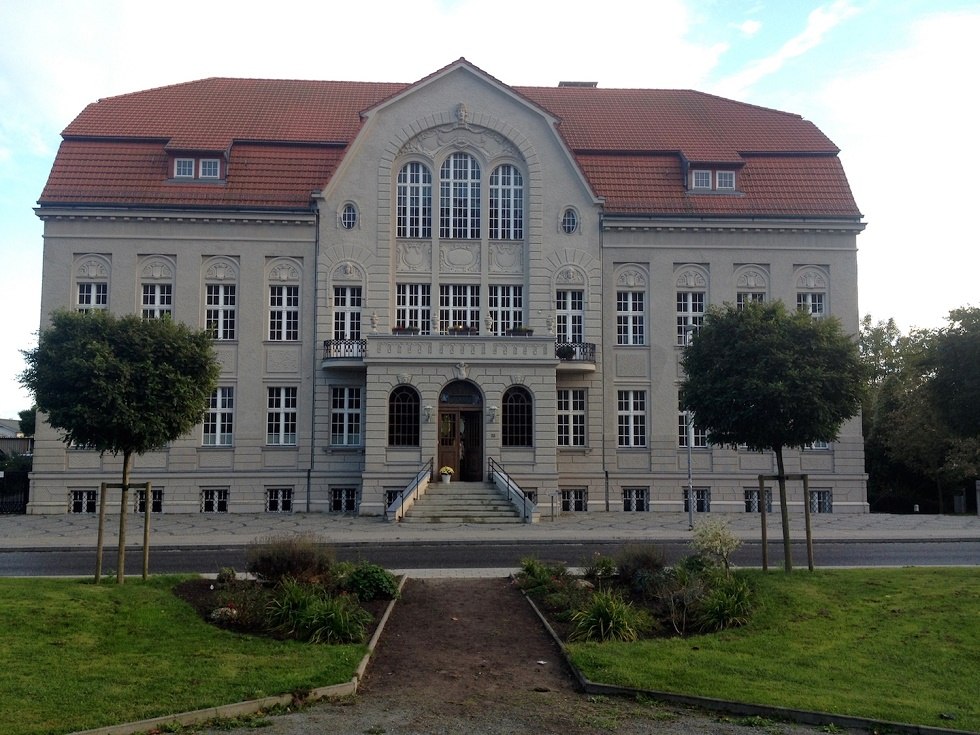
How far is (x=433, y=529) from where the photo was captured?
1077 inches

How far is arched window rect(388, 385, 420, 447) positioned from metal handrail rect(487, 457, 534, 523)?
9.87 ft

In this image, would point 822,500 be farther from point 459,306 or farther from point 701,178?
point 459,306

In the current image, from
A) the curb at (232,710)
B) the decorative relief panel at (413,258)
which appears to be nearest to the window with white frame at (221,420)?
the decorative relief panel at (413,258)

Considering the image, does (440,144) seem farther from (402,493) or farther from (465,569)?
(465,569)

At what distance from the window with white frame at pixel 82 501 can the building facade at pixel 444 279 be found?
0.05 meters

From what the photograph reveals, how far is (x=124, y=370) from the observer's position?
52.2 feet

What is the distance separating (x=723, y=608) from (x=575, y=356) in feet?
76.5

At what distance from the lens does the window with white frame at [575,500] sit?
36.2 metres

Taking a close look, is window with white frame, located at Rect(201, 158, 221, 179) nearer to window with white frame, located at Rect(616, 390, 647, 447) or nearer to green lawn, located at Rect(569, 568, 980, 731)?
window with white frame, located at Rect(616, 390, 647, 447)

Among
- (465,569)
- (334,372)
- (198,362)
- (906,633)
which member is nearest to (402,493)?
(334,372)

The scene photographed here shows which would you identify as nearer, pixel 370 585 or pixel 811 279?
pixel 370 585

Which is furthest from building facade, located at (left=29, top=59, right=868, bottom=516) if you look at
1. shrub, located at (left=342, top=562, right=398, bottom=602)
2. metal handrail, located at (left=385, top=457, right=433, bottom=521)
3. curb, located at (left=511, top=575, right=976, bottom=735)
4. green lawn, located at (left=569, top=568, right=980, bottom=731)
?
curb, located at (left=511, top=575, right=976, bottom=735)

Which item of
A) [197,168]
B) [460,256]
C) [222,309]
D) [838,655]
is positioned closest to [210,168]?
[197,168]

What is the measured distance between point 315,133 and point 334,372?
10721 millimetres
